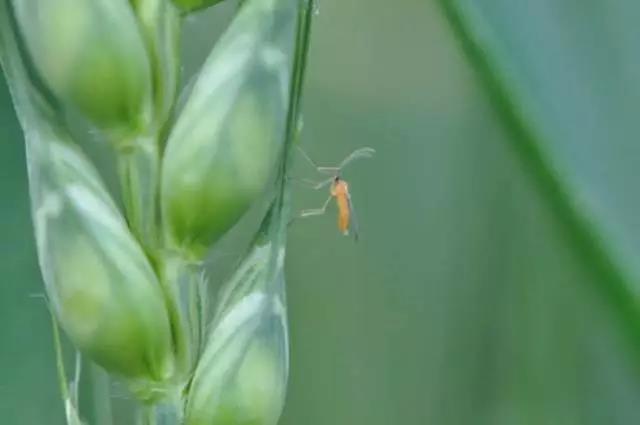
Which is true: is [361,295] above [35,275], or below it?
below

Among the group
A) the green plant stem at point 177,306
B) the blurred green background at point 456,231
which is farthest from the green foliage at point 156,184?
the blurred green background at point 456,231

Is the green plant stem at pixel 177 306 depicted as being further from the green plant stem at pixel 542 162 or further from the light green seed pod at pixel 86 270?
the green plant stem at pixel 542 162

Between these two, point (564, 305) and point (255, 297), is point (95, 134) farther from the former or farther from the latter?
point (564, 305)

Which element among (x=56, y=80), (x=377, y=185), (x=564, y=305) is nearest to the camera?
(x=56, y=80)

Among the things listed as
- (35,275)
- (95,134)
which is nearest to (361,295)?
(35,275)

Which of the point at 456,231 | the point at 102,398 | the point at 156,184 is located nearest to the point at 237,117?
the point at 156,184
